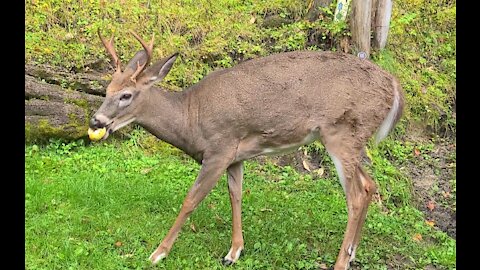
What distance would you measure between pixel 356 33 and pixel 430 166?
2.05m

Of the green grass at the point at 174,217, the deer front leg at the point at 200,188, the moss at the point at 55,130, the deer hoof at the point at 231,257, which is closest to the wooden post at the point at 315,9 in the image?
the green grass at the point at 174,217

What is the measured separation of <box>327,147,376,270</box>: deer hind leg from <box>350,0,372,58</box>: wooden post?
3567mm

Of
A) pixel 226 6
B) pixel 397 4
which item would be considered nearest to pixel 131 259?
pixel 226 6

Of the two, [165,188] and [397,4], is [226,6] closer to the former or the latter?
[397,4]

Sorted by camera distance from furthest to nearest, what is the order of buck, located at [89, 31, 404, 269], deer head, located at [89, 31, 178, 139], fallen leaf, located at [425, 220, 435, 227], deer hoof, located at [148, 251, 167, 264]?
fallen leaf, located at [425, 220, 435, 227] < buck, located at [89, 31, 404, 269] < deer hoof, located at [148, 251, 167, 264] < deer head, located at [89, 31, 178, 139]

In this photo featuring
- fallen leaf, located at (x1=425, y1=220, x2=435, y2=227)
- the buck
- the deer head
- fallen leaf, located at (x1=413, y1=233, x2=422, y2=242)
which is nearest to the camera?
the deer head

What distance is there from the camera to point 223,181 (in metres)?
7.21

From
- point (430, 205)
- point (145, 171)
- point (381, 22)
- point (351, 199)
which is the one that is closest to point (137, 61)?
point (145, 171)

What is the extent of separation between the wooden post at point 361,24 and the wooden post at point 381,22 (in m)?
0.40

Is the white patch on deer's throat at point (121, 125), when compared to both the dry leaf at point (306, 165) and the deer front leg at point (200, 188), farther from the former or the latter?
the dry leaf at point (306, 165)

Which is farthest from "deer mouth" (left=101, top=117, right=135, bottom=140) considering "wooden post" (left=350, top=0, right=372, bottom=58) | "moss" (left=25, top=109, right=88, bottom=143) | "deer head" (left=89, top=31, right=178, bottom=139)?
"wooden post" (left=350, top=0, right=372, bottom=58)

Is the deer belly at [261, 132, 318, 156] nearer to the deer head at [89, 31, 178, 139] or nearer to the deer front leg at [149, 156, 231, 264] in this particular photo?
the deer front leg at [149, 156, 231, 264]

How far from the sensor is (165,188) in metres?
6.75

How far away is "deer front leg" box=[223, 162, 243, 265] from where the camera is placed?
5.69 m
